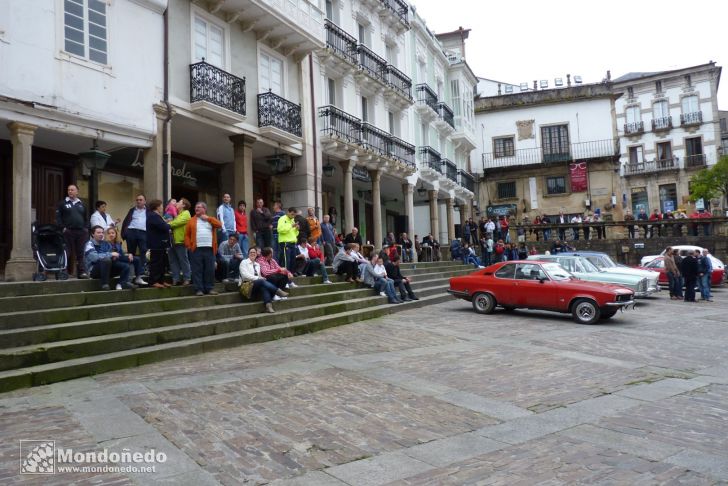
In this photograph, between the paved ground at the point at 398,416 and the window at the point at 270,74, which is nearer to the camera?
the paved ground at the point at 398,416

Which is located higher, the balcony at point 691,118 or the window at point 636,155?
the balcony at point 691,118

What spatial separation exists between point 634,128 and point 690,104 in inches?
172

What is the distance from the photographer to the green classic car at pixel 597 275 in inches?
629

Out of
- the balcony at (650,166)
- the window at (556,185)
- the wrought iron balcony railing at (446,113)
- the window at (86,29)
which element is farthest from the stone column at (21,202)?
the balcony at (650,166)

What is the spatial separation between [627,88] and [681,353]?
4385 centimetres

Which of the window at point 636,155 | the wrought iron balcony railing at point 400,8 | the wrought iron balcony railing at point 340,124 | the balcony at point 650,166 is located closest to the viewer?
the wrought iron balcony railing at point 340,124

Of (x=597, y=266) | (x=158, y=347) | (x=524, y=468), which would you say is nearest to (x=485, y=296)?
(x=597, y=266)

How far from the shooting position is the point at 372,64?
74.2ft

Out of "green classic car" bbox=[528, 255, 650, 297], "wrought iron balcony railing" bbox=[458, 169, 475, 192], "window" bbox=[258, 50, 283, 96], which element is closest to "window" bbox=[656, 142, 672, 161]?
"wrought iron balcony railing" bbox=[458, 169, 475, 192]

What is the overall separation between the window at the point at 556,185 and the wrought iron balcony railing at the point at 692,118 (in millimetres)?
12612

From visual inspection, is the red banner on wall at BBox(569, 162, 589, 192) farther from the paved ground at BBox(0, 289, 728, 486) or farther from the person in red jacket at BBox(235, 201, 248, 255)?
the person in red jacket at BBox(235, 201, 248, 255)

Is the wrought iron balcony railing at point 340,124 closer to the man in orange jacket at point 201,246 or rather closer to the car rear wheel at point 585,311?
the man in orange jacket at point 201,246

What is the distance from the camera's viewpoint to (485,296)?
14406 mm

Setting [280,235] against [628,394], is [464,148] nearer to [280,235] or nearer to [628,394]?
[280,235]
